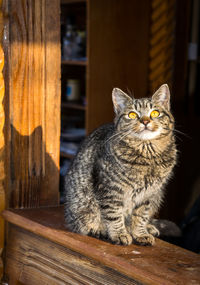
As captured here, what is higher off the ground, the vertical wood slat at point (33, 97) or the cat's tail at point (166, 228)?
the vertical wood slat at point (33, 97)

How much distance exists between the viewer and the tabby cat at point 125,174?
1504 mm

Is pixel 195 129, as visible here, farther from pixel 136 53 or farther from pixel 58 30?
pixel 58 30

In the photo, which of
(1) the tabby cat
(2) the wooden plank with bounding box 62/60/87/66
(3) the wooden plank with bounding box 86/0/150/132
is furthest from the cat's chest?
(2) the wooden plank with bounding box 62/60/87/66

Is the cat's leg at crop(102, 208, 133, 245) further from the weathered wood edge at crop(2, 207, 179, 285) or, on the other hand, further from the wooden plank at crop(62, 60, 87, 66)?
the wooden plank at crop(62, 60, 87, 66)

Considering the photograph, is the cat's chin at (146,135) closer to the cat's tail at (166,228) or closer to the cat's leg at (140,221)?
the cat's leg at (140,221)

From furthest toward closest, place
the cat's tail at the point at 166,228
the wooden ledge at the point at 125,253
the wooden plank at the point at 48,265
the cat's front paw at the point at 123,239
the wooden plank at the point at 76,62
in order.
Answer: the wooden plank at the point at 76,62 < the cat's tail at the point at 166,228 < the cat's front paw at the point at 123,239 < the wooden plank at the point at 48,265 < the wooden ledge at the point at 125,253

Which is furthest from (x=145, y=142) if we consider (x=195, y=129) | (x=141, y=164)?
(x=195, y=129)

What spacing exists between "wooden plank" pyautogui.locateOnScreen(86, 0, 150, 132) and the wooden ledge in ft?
8.11

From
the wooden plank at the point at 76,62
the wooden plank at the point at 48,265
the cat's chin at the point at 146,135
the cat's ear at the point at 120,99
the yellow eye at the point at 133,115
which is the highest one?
the wooden plank at the point at 76,62

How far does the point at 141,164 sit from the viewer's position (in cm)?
150

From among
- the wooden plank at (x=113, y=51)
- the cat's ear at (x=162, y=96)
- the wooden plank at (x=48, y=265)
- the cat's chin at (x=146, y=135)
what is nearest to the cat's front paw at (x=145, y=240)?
the wooden plank at (x=48, y=265)

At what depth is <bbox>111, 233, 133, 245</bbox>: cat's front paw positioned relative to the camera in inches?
56.2

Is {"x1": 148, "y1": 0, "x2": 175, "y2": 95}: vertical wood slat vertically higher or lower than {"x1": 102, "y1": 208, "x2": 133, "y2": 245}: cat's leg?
higher

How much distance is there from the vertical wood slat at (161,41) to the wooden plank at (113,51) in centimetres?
6
